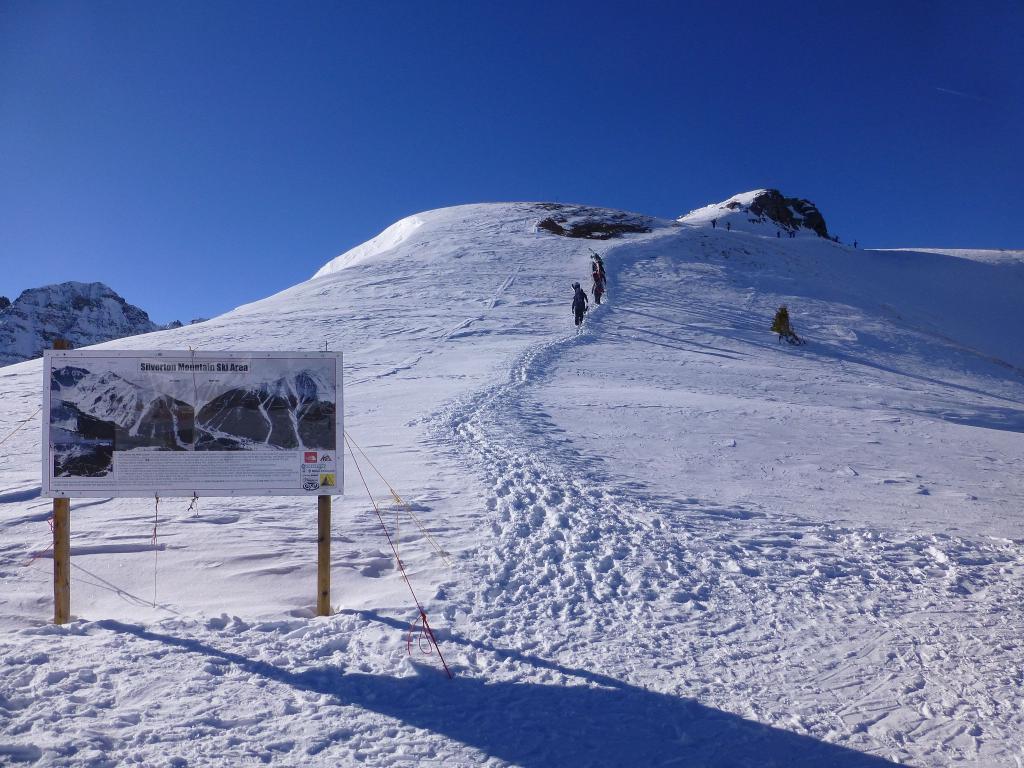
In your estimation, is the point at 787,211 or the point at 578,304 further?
the point at 787,211

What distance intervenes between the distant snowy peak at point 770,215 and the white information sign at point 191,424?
276 feet

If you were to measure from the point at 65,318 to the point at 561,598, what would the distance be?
601 feet

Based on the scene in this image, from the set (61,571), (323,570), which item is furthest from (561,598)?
(61,571)

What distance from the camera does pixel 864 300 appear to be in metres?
33.4

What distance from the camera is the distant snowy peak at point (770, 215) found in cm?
8425

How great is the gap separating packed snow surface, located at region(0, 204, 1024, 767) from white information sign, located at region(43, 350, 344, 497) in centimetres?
110

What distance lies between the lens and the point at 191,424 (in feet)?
16.6

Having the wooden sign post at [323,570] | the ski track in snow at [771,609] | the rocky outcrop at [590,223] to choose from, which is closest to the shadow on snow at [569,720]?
the ski track in snow at [771,609]

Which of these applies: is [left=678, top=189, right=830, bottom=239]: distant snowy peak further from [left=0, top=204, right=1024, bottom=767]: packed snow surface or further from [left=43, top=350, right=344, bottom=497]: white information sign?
[left=43, top=350, right=344, bottom=497]: white information sign

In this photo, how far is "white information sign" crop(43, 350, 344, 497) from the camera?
494 centimetres

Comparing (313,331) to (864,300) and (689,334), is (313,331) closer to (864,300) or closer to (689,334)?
(689,334)

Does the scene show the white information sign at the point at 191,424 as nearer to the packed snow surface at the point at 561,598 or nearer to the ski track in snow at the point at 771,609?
→ the packed snow surface at the point at 561,598

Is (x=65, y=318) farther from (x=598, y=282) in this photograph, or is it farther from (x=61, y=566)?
(x=61, y=566)

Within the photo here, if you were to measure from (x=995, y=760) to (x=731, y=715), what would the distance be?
1.42 meters
